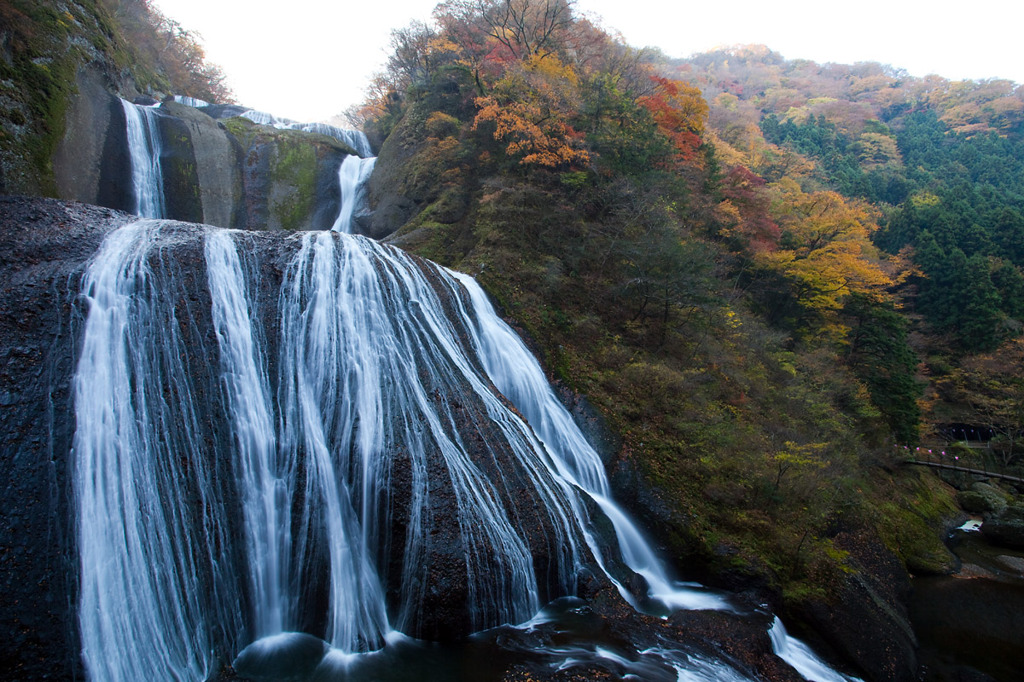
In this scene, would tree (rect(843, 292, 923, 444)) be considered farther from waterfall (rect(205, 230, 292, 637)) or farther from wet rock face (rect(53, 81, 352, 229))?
wet rock face (rect(53, 81, 352, 229))

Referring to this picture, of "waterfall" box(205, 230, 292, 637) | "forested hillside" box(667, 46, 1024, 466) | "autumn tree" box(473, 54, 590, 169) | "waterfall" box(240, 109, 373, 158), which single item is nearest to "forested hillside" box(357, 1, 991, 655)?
"autumn tree" box(473, 54, 590, 169)

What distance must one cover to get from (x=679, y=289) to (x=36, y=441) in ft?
42.2

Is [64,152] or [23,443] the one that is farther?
[64,152]

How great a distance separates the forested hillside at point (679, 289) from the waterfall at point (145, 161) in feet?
22.2

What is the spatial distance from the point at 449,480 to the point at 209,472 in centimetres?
289

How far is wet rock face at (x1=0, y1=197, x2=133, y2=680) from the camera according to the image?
158 inches

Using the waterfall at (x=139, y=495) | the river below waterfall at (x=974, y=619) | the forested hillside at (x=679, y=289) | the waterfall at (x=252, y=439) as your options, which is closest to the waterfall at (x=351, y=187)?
the forested hillside at (x=679, y=289)

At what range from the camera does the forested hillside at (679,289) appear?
366 inches

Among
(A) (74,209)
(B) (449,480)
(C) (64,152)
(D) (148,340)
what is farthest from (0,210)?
(B) (449,480)

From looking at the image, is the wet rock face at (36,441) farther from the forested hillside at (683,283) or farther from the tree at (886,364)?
the tree at (886,364)

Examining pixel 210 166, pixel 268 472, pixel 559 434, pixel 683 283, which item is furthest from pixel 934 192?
pixel 268 472

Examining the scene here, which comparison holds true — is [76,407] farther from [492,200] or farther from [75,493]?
[492,200]

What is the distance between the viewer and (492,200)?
45.2ft

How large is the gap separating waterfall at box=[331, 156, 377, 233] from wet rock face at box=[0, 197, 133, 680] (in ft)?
37.5
